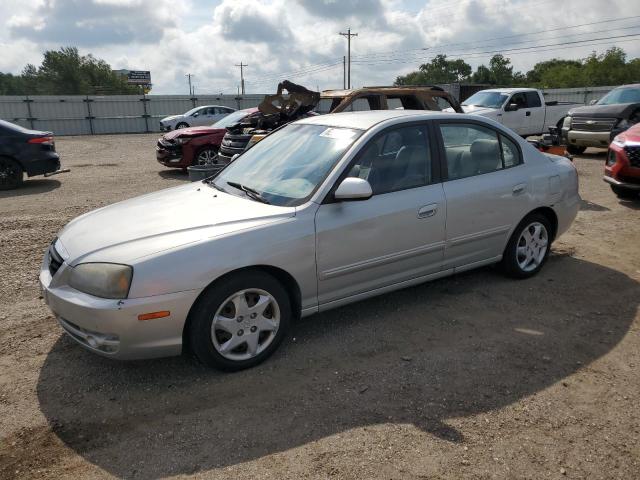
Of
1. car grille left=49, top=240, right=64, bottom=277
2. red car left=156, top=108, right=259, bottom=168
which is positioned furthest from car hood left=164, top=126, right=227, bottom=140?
car grille left=49, top=240, right=64, bottom=277

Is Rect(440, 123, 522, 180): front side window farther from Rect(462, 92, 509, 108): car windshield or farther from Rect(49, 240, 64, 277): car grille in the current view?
Rect(462, 92, 509, 108): car windshield

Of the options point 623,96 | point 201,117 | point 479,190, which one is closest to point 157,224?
point 479,190

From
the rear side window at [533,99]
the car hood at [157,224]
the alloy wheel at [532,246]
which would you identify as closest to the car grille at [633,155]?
the alloy wheel at [532,246]

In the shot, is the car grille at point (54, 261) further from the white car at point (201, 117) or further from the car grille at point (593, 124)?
the white car at point (201, 117)

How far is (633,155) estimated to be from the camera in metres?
7.69

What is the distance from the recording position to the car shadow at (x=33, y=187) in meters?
10.0

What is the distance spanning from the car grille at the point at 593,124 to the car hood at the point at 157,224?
38.3ft

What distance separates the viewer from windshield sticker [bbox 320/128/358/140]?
3942 millimetres

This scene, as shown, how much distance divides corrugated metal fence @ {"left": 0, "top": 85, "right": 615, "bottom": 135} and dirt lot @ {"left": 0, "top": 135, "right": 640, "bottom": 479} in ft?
90.9

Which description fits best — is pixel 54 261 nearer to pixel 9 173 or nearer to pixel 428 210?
pixel 428 210

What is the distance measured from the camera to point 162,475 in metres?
2.53

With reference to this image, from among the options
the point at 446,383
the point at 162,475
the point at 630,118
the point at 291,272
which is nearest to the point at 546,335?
the point at 446,383

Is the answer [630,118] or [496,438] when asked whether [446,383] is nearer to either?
[496,438]

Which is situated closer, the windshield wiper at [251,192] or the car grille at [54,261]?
the car grille at [54,261]
